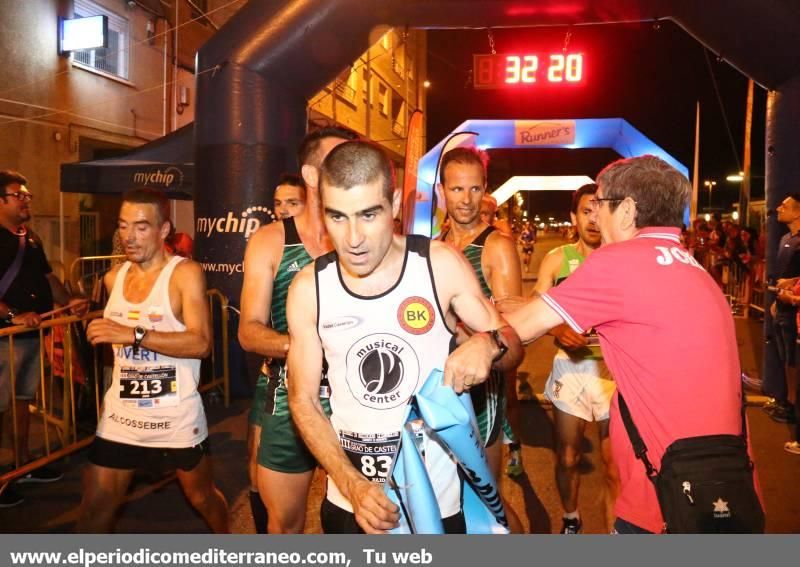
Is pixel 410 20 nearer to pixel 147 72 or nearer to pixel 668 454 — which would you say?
pixel 668 454

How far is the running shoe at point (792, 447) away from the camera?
6050 millimetres

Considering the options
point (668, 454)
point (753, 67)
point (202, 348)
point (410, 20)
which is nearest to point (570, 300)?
point (668, 454)

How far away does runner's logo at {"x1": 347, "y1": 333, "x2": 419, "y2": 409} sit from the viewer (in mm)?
2443

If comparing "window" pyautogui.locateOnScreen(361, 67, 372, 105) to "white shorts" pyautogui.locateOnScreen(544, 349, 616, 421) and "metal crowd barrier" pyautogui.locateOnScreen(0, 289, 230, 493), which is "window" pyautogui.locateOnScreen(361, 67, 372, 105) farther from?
"white shorts" pyautogui.locateOnScreen(544, 349, 616, 421)

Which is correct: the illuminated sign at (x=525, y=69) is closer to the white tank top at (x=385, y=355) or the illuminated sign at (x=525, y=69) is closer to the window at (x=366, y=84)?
the white tank top at (x=385, y=355)

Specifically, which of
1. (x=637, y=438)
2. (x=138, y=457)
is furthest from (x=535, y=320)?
(x=138, y=457)

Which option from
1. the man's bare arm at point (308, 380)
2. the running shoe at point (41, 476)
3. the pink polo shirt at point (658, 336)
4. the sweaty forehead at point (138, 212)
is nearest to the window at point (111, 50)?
the running shoe at point (41, 476)

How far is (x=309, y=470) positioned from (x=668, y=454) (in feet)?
5.96

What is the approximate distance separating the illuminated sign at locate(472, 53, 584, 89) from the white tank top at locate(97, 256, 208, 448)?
8514 millimetres

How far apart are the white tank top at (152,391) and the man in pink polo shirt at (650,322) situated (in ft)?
6.65

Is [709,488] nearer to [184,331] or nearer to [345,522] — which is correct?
[345,522]

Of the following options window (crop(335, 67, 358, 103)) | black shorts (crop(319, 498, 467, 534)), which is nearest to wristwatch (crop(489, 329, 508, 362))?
black shorts (crop(319, 498, 467, 534))

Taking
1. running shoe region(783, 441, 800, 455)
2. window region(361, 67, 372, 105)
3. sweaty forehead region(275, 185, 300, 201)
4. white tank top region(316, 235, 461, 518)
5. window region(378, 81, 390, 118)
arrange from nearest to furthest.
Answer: white tank top region(316, 235, 461, 518), sweaty forehead region(275, 185, 300, 201), running shoe region(783, 441, 800, 455), window region(361, 67, 372, 105), window region(378, 81, 390, 118)
